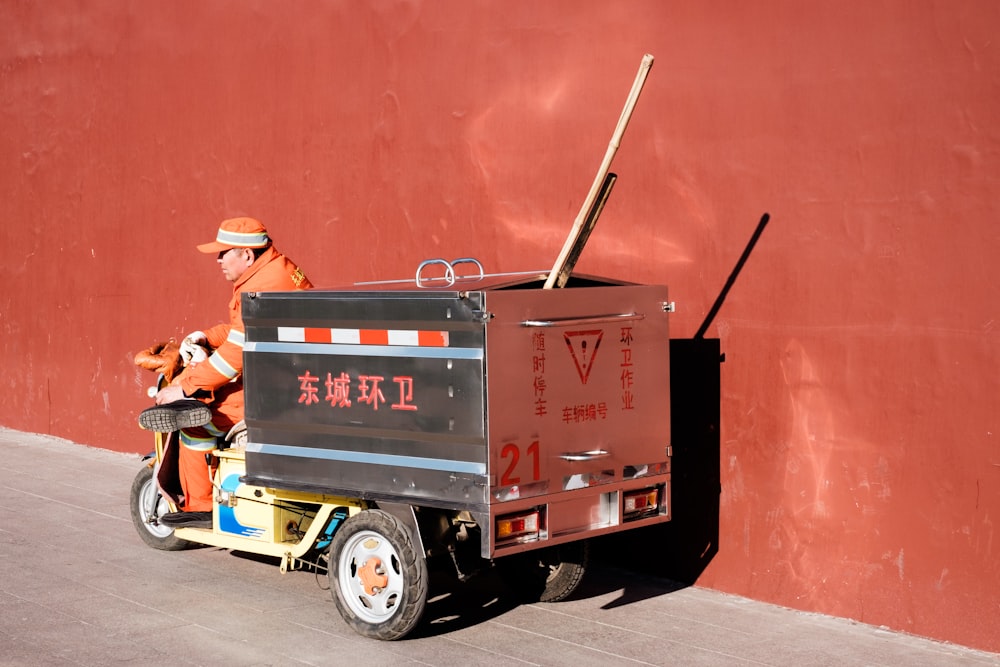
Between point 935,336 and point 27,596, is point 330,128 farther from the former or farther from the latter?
point 935,336

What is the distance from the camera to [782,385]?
23.5 ft

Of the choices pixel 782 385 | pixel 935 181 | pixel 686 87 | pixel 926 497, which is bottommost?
pixel 926 497

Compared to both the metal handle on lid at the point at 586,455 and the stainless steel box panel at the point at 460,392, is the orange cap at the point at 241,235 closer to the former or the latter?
the stainless steel box panel at the point at 460,392

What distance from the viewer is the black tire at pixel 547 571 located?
280 inches

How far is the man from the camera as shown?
25.0 feet

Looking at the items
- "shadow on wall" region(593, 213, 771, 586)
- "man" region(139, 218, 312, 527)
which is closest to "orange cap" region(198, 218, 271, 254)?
"man" region(139, 218, 312, 527)

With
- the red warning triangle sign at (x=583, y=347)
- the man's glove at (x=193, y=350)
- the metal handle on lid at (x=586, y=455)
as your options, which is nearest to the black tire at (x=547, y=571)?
the metal handle on lid at (x=586, y=455)

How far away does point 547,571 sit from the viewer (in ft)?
23.8

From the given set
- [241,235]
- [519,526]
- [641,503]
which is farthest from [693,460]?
[241,235]

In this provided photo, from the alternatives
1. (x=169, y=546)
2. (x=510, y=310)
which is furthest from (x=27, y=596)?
(x=510, y=310)

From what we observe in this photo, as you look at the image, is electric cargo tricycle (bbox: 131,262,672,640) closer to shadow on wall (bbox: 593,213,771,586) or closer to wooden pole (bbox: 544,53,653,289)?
wooden pole (bbox: 544,53,653,289)

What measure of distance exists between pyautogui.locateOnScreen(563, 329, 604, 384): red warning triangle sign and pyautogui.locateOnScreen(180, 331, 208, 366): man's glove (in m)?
2.81

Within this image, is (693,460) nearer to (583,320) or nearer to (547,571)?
(547,571)

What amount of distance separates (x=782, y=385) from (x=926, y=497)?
0.99 metres
